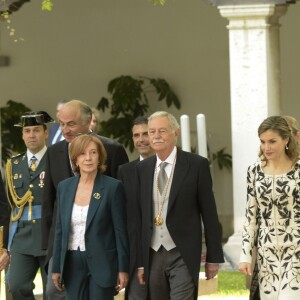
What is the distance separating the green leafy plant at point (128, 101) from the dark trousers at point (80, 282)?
11.0 meters

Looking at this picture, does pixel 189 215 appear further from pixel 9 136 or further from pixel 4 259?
pixel 9 136

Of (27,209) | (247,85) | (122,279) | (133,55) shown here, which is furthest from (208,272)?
(133,55)

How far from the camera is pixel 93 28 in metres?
21.6

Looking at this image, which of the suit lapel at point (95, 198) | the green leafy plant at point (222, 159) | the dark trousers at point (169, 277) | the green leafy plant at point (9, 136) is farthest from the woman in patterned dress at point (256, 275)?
the green leafy plant at point (9, 136)

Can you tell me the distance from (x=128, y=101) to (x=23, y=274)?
386 inches

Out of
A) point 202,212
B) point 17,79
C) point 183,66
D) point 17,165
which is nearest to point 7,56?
point 17,79

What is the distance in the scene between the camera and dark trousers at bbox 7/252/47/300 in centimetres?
1116

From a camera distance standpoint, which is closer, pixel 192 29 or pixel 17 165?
pixel 17 165

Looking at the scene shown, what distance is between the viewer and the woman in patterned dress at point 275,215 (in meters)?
9.46

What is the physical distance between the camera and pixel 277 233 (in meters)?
9.48

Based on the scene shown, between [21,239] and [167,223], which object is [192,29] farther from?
[167,223]

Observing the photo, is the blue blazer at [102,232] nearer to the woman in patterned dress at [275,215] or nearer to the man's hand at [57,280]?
the man's hand at [57,280]

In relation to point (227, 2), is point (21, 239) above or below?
below

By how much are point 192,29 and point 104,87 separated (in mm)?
1693
